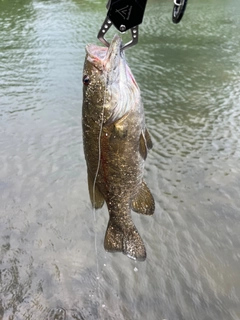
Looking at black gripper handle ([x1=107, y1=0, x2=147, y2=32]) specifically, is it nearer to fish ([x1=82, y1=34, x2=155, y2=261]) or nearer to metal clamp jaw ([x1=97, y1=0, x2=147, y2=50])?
metal clamp jaw ([x1=97, y1=0, x2=147, y2=50])

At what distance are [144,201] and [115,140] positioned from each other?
0.69 meters

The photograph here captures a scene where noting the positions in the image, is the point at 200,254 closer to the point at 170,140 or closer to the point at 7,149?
the point at 170,140

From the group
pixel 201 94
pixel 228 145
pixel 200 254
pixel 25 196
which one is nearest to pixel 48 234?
pixel 25 196

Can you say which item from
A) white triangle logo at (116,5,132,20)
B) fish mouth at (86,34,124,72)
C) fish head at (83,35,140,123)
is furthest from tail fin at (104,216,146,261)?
white triangle logo at (116,5,132,20)

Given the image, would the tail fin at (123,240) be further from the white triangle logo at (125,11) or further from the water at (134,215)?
the white triangle logo at (125,11)

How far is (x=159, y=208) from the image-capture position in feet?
17.8

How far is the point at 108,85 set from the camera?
237 cm

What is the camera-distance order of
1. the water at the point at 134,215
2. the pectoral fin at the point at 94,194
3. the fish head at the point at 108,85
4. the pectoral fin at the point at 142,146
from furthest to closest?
the water at the point at 134,215 < the pectoral fin at the point at 94,194 < the pectoral fin at the point at 142,146 < the fish head at the point at 108,85

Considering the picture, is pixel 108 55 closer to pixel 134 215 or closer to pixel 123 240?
pixel 123 240

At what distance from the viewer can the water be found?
405cm

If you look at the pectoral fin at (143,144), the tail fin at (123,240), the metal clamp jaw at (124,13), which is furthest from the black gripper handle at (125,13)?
the tail fin at (123,240)

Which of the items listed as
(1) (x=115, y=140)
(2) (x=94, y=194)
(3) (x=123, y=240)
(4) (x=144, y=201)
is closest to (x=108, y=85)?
(1) (x=115, y=140)

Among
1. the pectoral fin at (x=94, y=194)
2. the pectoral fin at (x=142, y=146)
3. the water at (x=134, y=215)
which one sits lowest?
the water at (x=134, y=215)

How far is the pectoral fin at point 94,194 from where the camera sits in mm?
2781
